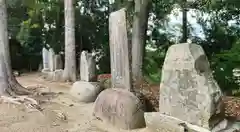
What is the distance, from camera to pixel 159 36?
12859 millimetres

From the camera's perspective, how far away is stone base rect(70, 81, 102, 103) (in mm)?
7219

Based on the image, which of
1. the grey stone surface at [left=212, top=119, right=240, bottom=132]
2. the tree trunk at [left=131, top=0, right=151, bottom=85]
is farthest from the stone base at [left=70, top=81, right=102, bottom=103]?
the grey stone surface at [left=212, top=119, right=240, bottom=132]

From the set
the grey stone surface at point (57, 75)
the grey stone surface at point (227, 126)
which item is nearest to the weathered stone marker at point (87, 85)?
the grey stone surface at point (57, 75)

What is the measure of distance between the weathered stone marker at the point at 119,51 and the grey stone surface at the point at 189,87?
1.23 meters

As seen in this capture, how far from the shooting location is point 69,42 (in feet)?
34.6

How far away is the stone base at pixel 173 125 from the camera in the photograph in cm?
396

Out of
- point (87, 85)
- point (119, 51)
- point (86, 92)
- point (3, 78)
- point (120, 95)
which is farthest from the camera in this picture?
point (87, 85)

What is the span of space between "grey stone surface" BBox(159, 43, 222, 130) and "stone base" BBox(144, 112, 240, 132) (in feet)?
0.23

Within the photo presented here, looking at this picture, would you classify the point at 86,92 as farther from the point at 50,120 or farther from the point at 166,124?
the point at 166,124

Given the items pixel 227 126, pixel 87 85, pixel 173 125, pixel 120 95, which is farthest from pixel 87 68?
pixel 227 126

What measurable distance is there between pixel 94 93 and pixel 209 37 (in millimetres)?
6201

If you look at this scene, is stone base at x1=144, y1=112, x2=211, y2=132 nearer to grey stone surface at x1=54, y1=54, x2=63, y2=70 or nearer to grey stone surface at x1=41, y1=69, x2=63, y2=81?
grey stone surface at x1=41, y1=69, x2=63, y2=81

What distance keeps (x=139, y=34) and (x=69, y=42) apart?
313cm

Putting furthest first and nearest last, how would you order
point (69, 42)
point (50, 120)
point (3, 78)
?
point (69, 42) < point (3, 78) < point (50, 120)
